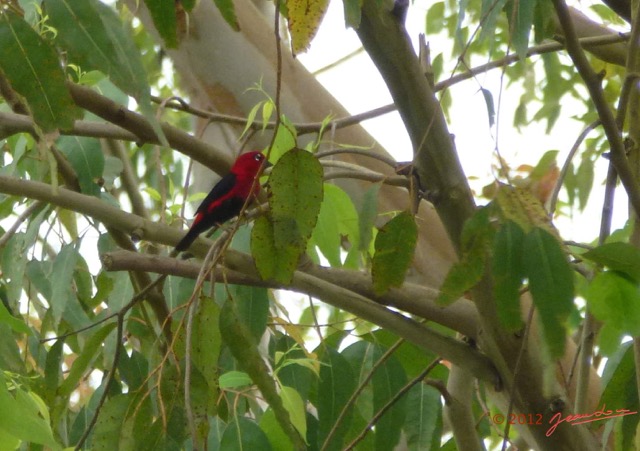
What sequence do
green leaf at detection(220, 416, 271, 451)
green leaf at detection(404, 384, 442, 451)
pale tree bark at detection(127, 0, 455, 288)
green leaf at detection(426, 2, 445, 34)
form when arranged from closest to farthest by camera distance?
green leaf at detection(220, 416, 271, 451), green leaf at detection(404, 384, 442, 451), pale tree bark at detection(127, 0, 455, 288), green leaf at detection(426, 2, 445, 34)

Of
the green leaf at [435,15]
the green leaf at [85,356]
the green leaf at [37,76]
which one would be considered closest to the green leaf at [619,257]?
the green leaf at [37,76]

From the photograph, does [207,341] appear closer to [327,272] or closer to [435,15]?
[327,272]

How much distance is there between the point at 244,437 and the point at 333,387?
25 cm

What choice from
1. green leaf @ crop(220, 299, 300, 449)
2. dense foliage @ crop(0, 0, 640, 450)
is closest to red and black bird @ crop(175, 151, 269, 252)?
dense foliage @ crop(0, 0, 640, 450)

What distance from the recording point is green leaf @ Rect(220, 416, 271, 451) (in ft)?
4.21

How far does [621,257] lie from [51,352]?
42.3 inches

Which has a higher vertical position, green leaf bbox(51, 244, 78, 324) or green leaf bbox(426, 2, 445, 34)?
green leaf bbox(426, 2, 445, 34)

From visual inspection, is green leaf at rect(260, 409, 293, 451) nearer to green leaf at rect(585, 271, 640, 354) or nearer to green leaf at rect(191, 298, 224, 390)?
green leaf at rect(191, 298, 224, 390)

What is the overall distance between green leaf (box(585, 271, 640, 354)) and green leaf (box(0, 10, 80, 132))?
668 millimetres

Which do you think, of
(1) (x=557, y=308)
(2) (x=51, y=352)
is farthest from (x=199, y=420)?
(2) (x=51, y=352)

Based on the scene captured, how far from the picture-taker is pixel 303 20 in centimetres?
100

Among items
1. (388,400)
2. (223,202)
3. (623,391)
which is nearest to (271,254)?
(388,400)

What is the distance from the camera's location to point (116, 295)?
1.91 metres

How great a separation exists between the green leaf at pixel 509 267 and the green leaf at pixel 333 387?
1.76 ft
